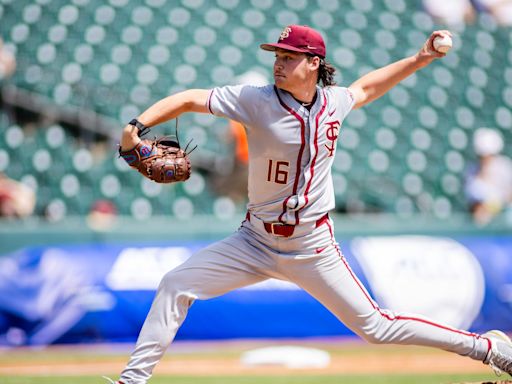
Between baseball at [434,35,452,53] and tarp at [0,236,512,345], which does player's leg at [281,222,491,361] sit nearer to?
baseball at [434,35,452,53]

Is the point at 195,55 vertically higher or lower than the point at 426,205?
higher

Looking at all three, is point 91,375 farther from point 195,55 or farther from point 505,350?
point 195,55

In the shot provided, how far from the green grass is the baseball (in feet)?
7.07

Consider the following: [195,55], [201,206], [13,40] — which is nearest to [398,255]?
[201,206]

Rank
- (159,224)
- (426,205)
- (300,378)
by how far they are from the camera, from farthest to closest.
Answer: (426,205) → (159,224) → (300,378)

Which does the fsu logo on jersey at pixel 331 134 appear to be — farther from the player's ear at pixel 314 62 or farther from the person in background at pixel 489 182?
the person in background at pixel 489 182

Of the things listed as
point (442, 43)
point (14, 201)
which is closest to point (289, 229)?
point (442, 43)

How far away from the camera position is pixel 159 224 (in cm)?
676

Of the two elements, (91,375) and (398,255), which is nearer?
(91,375)

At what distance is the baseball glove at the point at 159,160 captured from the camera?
3.36 metres

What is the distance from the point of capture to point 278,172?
3510mm

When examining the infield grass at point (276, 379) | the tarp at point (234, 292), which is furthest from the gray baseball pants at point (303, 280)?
the tarp at point (234, 292)

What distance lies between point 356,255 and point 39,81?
4241mm

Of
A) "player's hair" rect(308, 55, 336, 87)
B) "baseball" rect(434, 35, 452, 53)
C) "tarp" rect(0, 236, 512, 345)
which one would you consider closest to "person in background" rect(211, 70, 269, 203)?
"tarp" rect(0, 236, 512, 345)
